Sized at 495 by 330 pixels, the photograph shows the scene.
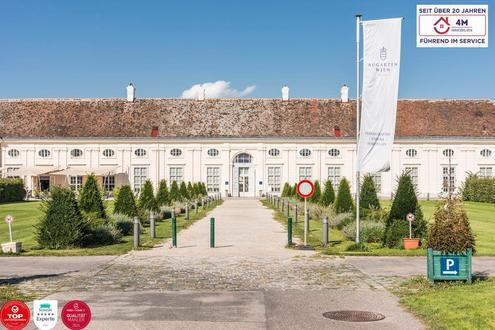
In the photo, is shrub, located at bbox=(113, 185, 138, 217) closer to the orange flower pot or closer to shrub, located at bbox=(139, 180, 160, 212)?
shrub, located at bbox=(139, 180, 160, 212)

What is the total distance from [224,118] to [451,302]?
159 feet

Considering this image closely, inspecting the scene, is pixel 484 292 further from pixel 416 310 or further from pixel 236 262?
pixel 236 262

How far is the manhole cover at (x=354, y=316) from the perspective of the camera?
8602 millimetres

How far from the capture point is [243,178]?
56656 millimetres

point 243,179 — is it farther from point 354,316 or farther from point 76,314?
point 76,314

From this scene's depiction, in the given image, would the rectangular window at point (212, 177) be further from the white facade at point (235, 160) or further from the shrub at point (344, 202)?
the shrub at point (344, 202)

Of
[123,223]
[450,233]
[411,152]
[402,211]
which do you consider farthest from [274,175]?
[450,233]

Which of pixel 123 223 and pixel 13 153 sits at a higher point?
pixel 13 153

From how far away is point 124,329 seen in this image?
311 inches

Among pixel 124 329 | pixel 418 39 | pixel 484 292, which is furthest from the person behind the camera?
pixel 418 39

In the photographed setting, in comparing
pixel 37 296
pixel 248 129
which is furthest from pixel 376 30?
pixel 248 129

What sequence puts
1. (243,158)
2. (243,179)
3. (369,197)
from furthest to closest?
(243,179), (243,158), (369,197)

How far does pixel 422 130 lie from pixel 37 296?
161ft

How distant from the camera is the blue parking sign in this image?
10.9 m
